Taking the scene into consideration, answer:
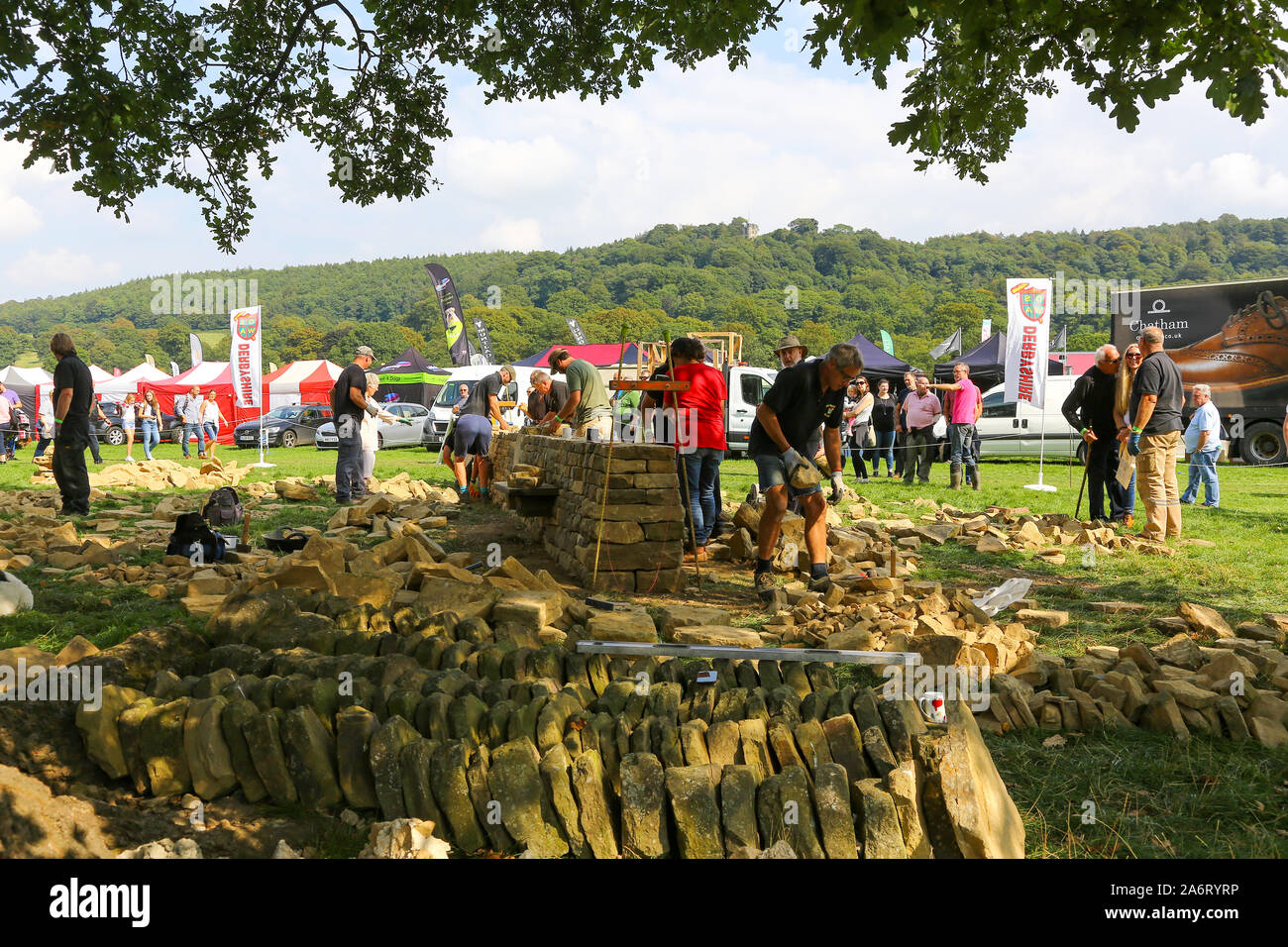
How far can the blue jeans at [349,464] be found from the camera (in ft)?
37.8

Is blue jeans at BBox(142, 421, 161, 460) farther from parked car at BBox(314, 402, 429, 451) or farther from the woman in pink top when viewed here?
the woman in pink top

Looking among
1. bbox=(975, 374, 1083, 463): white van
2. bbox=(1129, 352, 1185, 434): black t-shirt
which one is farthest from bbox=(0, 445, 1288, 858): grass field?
bbox=(975, 374, 1083, 463): white van

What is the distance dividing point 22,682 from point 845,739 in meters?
3.16

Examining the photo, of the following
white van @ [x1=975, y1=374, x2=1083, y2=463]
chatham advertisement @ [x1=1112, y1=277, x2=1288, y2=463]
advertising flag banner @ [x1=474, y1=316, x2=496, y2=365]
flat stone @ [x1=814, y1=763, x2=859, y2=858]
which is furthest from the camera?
advertising flag banner @ [x1=474, y1=316, x2=496, y2=365]

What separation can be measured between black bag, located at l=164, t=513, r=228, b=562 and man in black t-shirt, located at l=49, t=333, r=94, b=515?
2.87 m

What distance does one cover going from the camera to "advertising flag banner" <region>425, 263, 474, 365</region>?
104 feet

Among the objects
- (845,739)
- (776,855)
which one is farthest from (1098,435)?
(776,855)

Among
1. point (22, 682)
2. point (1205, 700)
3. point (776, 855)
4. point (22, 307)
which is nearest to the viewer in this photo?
point (776, 855)

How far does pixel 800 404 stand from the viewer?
6277mm

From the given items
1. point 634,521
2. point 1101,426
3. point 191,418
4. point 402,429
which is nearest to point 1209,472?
point 1101,426

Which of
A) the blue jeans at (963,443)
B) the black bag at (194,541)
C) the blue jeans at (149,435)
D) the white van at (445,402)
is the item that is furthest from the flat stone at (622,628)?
the white van at (445,402)

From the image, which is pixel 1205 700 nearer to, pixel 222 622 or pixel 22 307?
pixel 222 622

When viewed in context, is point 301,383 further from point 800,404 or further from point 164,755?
point 164,755

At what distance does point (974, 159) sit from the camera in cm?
696
